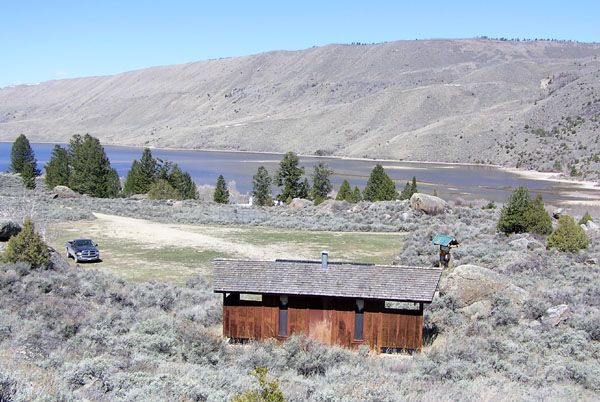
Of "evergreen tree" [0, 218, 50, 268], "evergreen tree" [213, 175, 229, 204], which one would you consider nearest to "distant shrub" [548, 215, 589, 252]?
"evergreen tree" [0, 218, 50, 268]

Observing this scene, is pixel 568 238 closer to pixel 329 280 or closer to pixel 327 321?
pixel 329 280

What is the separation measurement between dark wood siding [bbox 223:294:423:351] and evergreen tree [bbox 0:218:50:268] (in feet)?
25.8

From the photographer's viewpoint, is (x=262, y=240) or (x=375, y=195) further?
(x=375, y=195)

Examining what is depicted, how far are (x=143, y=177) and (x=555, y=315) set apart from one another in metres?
53.0

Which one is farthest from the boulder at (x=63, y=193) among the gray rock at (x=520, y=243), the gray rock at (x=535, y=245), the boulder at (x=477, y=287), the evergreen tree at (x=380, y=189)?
the boulder at (x=477, y=287)

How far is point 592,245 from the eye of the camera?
29.5m

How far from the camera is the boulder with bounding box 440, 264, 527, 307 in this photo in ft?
65.6

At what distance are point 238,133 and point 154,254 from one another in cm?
15618

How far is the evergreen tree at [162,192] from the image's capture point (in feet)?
195

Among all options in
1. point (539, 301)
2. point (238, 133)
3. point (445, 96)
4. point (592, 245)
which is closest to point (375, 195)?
point (592, 245)

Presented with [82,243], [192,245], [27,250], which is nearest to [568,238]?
[192,245]

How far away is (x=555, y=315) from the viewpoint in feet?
59.8

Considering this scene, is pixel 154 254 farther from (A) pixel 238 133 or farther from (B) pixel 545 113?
(A) pixel 238 133

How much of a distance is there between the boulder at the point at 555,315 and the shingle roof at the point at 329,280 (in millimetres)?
3792
